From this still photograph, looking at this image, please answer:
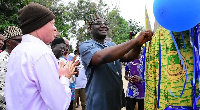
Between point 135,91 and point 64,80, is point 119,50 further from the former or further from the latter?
point 135,91

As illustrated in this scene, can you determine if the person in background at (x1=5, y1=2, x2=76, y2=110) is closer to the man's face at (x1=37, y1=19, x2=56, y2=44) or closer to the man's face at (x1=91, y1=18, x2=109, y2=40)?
the man's face at (x1=37, y1=19, x2=56, y2=44)

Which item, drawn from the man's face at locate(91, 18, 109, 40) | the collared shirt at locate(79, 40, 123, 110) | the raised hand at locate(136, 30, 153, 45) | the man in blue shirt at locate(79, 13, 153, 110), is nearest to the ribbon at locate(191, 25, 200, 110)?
the raised hand at locate(136, 30, 153, 45)

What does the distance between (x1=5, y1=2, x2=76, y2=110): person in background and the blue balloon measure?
0.95 metres

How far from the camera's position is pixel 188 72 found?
2.02 metres

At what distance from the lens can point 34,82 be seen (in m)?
1.71

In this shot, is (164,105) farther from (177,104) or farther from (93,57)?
(93,57)

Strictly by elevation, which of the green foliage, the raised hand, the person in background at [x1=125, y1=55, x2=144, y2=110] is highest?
the green foliage

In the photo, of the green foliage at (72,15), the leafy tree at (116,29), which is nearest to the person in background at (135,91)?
the green foliage at (72,15)

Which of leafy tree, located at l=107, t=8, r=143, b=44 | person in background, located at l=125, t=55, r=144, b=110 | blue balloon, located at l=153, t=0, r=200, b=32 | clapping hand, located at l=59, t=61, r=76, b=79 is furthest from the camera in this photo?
leafy tree, located at l=107, t=8, r=143, b=44

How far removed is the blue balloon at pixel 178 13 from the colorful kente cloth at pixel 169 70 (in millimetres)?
204

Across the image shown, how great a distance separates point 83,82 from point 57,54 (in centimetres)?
183

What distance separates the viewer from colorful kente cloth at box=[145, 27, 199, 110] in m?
2.02

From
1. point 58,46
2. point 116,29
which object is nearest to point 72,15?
point 116,29

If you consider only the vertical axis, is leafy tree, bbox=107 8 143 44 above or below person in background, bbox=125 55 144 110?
above
